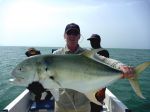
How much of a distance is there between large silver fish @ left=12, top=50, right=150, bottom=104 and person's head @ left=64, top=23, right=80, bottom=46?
616 mm

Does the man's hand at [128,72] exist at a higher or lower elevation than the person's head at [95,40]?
lower

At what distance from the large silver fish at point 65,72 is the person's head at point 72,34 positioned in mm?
616

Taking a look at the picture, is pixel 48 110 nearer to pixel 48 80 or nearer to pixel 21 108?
pixel 21 108

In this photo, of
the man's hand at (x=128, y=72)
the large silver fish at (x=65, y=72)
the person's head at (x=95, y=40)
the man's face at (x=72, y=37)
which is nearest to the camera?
the large silver fish at (x=65, y=72)

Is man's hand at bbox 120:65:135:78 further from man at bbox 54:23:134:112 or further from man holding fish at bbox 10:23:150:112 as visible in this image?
man at bbox 54:23:134:112

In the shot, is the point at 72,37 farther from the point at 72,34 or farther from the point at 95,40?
the point at 95,40

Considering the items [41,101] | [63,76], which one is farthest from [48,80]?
[41,101]

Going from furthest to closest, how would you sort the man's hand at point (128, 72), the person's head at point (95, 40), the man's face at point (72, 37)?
the person's head at point (95, 40) → the man's face at point (72, 37) → the man's hand at point (128, 72)

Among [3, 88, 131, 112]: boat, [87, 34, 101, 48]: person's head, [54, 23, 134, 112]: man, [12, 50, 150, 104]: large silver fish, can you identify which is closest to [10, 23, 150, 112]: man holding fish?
[12, 50, 150, 104]: large silver fish

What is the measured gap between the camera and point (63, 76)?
2.81m

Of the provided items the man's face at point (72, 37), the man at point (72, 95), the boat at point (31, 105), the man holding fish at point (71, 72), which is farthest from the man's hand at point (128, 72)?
the boat at point (31, 105)

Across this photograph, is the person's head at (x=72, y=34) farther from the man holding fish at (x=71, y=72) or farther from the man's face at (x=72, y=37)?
the man holding fish at (x=71, y=72)

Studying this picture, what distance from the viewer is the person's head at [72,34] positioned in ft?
11.7

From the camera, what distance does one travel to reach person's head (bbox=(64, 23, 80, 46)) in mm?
3572
